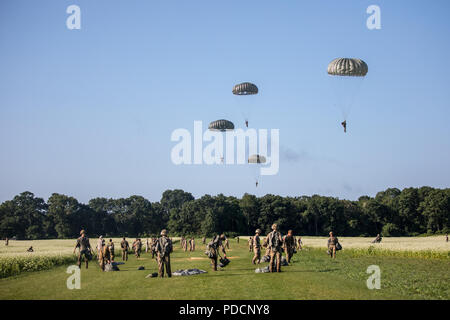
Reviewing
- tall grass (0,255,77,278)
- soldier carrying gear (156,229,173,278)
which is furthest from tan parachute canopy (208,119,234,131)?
soldier carrying gear (156,229,173,278)

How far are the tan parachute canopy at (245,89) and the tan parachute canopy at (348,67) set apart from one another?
15482mm

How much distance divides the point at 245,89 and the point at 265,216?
267 feet

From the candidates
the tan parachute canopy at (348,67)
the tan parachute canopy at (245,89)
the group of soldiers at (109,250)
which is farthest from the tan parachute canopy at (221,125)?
the group of soldiers at (109,250)

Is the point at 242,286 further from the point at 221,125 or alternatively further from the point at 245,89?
the point at 221,125

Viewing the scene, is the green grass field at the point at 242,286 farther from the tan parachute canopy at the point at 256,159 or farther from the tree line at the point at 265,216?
the tree line at the point at 265,216

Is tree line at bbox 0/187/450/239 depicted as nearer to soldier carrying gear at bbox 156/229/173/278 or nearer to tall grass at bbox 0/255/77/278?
tall grass at bbox 0/255/77/278

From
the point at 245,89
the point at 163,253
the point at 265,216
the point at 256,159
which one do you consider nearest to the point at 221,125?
the point at 245,89

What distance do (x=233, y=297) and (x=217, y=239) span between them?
36.0 ft

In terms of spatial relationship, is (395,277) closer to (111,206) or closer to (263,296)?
(263,296)

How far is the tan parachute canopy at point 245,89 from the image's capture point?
187ft

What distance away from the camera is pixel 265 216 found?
133 meters

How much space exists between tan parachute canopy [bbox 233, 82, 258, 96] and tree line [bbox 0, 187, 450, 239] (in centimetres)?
6802

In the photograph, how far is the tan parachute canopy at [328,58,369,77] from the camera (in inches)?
1673
